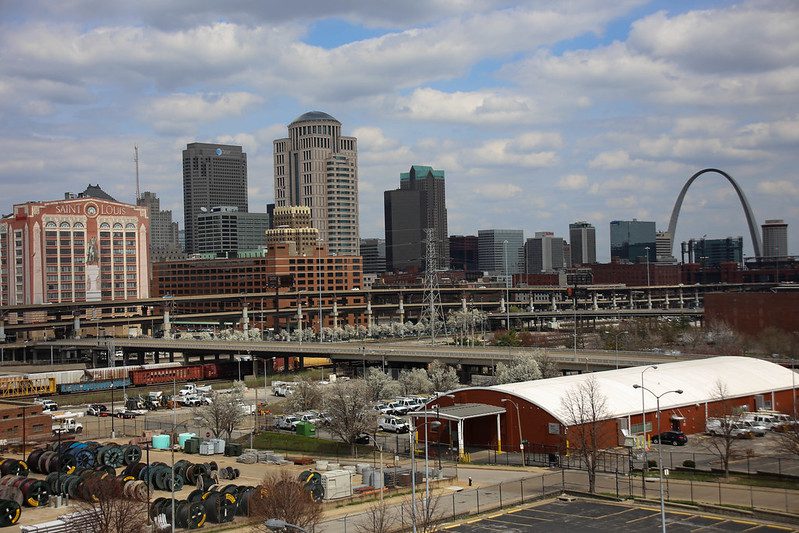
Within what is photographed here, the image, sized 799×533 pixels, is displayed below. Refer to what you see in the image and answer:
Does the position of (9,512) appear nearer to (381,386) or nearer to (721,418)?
(721,418)

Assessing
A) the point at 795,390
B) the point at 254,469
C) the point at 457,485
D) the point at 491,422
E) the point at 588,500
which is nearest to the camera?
the point at 588,500

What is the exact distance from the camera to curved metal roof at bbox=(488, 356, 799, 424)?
57.9 m

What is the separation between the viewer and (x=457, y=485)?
46.8 metres

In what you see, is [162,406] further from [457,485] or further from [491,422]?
[457,485]

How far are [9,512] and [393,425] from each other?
3326 cm

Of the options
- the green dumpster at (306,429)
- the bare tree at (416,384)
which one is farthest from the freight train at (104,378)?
the green dumpster at (306,429)

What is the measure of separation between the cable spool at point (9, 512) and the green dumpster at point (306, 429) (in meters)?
29.5

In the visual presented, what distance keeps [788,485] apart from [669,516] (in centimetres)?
912

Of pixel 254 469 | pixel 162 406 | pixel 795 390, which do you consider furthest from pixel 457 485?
pixel 162 406

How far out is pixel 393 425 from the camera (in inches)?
2741

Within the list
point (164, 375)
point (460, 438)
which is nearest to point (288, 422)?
point (460, 438)

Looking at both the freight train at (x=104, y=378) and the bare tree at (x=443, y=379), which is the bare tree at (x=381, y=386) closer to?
the bare tree at (x=443, y=379)

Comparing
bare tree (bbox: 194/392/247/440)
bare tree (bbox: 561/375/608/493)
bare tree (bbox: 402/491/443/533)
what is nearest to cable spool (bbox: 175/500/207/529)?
bare tree (bbox: 402/491/443/533)

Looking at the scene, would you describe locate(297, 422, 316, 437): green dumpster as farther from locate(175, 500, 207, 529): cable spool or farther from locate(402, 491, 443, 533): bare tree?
locate(175, 500, 207, 529): cable spool
